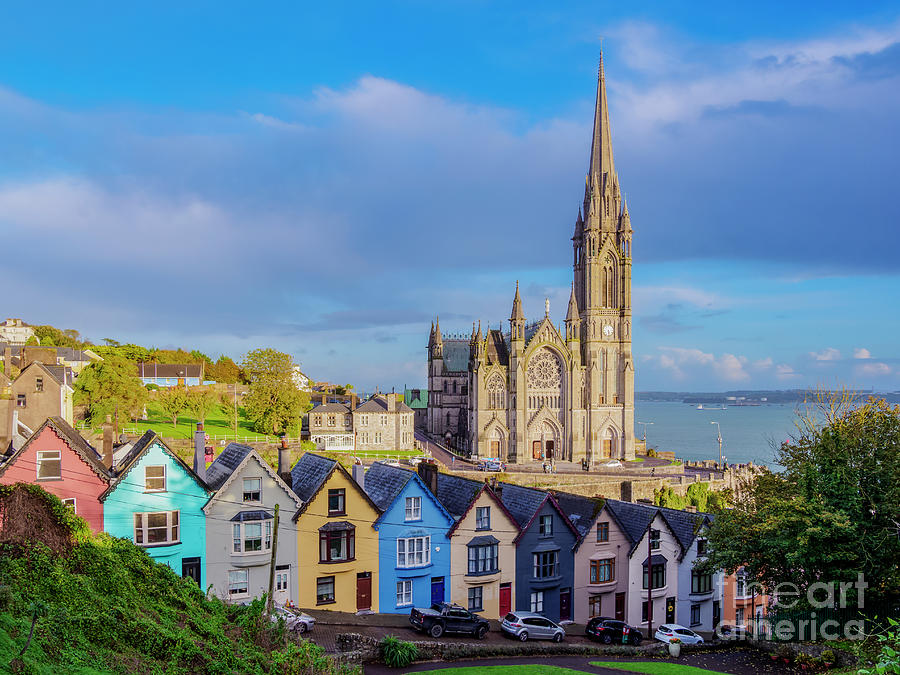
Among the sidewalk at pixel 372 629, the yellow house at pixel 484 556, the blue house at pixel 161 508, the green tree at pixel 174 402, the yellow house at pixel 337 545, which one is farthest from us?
the green tree at pixel 174 402

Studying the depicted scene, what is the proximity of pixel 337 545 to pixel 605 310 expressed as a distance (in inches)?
2959

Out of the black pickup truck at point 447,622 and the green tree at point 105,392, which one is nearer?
the black pickup truck at point 447,622

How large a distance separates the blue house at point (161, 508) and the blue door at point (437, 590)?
1055 centimetres

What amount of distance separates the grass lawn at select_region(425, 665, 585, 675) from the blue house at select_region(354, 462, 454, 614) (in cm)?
963

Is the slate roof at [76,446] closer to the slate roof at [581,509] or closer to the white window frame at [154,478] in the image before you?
the white window frame at [154,478]

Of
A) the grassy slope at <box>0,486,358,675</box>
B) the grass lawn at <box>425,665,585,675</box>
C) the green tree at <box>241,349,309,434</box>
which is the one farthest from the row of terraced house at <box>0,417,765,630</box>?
the green tree at <box>241,349,309,434</box>

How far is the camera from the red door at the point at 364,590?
32312 mm

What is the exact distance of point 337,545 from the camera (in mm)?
32250

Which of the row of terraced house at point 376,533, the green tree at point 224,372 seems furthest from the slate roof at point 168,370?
the row of terraced house at point 376,533

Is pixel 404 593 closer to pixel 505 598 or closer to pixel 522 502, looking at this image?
pixel 505 598

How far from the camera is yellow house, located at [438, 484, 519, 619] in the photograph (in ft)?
112

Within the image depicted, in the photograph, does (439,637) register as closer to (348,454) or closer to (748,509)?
(748,509)

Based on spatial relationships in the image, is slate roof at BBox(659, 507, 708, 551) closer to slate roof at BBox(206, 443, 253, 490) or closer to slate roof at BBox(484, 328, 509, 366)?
slate roof at BBox(206, 443, 253, 490)

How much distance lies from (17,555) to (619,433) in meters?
87.5
